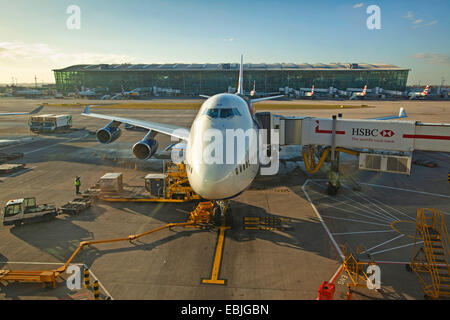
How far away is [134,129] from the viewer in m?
56.7

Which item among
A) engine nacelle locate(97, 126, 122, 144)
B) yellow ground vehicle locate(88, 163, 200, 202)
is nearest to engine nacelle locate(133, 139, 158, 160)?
yellow ground vehicle locate(88, 163, 200, 202)

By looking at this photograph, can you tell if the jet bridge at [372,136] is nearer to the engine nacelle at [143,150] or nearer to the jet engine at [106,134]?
the engine nacelle at [143,150]

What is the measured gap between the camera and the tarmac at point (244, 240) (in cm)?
1230

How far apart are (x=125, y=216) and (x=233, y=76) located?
14701 cm

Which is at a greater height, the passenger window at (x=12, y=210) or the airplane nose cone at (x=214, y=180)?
the airplane nose cone at (x=214, y=180)

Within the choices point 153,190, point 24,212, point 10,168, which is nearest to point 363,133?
point 153,190

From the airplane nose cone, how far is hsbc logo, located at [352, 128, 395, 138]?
42.2 ft

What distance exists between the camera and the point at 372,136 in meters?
21.5

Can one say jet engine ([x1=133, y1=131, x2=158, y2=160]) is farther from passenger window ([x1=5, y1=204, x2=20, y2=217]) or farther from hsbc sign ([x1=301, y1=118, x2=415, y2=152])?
hsbc sign ([x1=301, y1=118, x2=415, y2=152])

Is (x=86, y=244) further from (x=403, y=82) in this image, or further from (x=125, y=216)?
(x=403, y=82)

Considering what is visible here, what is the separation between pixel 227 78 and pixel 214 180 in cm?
15252

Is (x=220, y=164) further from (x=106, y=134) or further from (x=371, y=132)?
(x=106, y=134)

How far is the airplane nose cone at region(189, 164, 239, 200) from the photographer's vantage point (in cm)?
1354

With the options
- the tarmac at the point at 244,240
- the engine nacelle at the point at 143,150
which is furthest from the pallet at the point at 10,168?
the engine nacelle at the point at 143,150
